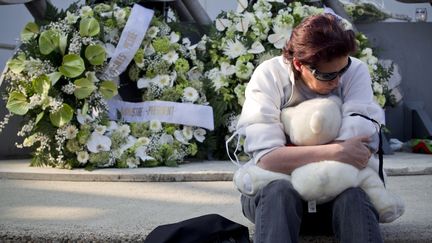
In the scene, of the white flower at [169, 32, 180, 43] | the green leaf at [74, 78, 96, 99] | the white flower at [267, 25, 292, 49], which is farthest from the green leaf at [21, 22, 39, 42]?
the white flower at [267, 25, 292, 49]

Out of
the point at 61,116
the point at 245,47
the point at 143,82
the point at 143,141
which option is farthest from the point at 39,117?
the point at 245,47

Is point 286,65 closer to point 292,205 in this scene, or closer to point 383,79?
point 292,205

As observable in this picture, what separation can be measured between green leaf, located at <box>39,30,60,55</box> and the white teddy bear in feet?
6.30

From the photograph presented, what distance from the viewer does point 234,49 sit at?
407 centimetres

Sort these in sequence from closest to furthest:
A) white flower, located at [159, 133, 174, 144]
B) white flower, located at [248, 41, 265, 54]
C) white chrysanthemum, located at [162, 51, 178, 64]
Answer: white flower, located at [159, 133, 174, 144] → white chrysanthemum, located at [162, 51, 178, 64] → white flower, located at [248, 41, 265, 54]

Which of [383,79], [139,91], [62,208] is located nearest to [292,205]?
[62,208]

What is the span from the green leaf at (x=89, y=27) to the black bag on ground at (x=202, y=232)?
1854 mm

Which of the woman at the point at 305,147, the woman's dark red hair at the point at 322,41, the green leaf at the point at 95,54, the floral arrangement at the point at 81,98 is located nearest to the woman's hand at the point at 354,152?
the woman at the point at 305,147

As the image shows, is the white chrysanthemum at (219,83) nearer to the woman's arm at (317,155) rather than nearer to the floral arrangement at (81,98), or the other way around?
the floral arrangement at (81,98)

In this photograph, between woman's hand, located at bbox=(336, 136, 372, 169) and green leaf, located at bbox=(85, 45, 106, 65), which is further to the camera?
green leaf, located at bbox=(85, 45, 106, 65)

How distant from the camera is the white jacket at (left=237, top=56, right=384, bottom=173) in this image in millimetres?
1989

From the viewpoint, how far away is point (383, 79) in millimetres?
4363

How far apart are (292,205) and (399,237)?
51cm

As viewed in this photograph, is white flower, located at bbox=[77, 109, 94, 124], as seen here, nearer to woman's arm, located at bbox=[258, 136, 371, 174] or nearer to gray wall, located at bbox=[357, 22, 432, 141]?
woman's arm, located at bbox=[258, 136, 371, 174]
